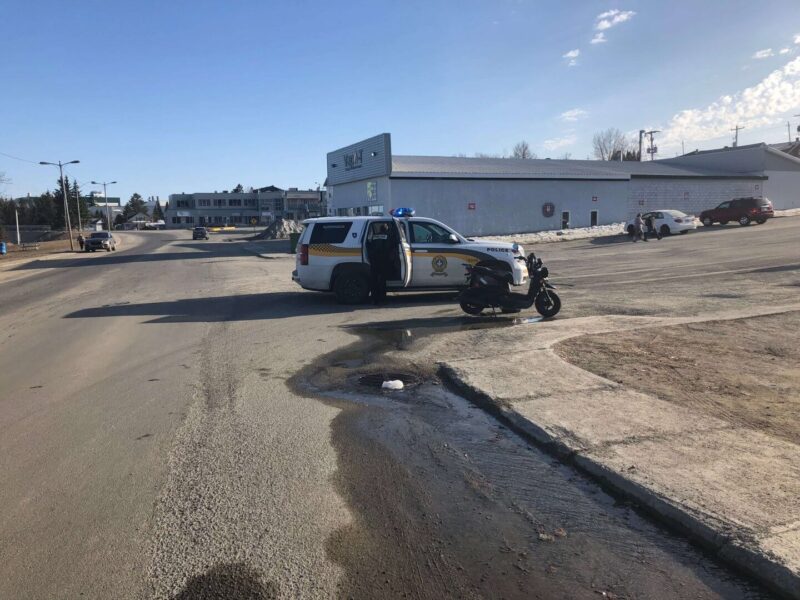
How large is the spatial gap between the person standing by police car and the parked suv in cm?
3359

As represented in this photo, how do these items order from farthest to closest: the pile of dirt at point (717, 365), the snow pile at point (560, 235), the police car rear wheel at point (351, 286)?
the snow pile at point (560, 235) < the police car rear wheel at point (351, 286) < the pile of dirt at point (717, 365)

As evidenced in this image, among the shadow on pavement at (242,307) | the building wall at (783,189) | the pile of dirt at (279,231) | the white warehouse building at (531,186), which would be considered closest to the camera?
the shadow on pavement at (242,307)

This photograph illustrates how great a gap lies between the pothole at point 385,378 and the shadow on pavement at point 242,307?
5153mm

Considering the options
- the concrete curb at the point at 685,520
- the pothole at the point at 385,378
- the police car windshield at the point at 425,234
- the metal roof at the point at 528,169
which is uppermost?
the metal roof at the point at 528,169

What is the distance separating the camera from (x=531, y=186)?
42.5 metres

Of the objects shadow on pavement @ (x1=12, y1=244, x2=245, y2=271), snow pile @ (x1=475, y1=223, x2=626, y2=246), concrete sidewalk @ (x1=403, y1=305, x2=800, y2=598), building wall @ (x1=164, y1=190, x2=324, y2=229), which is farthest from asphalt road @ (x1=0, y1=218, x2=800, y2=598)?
building wall @ (x1=164, y1=190, x2=324, y2=229)

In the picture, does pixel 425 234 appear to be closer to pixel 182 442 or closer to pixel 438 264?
pixel 438 264

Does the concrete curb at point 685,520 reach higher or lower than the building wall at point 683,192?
lower

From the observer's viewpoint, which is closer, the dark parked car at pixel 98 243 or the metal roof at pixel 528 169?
the metal roof at pixel 528 169

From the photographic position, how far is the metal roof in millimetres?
40156

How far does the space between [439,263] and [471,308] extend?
84.7 inches

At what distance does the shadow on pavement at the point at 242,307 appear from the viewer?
1259 centimetres

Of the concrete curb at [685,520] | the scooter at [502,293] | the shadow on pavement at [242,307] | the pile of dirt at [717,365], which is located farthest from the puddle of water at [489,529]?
the shadow on pavement at [242,307]

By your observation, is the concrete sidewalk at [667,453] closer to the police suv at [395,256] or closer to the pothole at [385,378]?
the pothole at [385,378]
